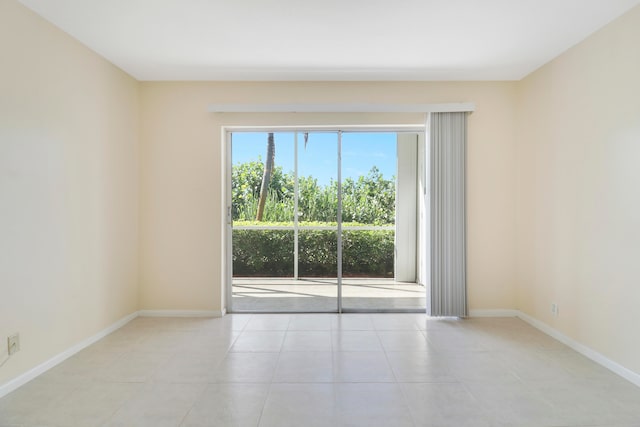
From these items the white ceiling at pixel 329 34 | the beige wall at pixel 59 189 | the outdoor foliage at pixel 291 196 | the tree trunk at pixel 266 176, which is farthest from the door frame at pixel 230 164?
the beige wall at pixel 59 189

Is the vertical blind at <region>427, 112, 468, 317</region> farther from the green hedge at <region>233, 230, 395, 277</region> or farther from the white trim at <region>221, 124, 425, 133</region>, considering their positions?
the green hedge at <region>233, 230, 395, 277</region>

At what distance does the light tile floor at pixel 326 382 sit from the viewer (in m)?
2.35

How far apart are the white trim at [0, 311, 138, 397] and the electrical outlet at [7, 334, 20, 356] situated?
194 mm

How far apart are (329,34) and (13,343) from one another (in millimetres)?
3183

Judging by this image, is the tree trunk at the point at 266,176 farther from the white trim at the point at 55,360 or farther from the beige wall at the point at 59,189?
the white trim at the point at 55,360

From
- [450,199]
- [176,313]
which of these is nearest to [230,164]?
[176,313]

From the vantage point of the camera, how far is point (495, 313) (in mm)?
4445

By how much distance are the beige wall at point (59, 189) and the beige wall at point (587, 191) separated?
4.22 metres

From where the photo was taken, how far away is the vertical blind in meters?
4.38

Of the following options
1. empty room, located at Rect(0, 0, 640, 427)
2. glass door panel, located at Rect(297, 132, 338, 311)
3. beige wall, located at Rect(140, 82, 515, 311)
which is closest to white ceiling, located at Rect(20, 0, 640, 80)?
empty room, located at Rect(0, 0, 640, 427)

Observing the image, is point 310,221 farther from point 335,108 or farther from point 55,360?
point 55,360

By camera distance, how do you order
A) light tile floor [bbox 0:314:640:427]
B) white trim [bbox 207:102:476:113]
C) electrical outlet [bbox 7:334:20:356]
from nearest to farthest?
light tile floor [bbox 0:314:640:427]
electrical outlet [bbox 7:334:20:356]
white trim [bbox 207:102:476:113]

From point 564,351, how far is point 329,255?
8.86 feet

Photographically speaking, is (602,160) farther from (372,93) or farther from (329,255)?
(329,255)
